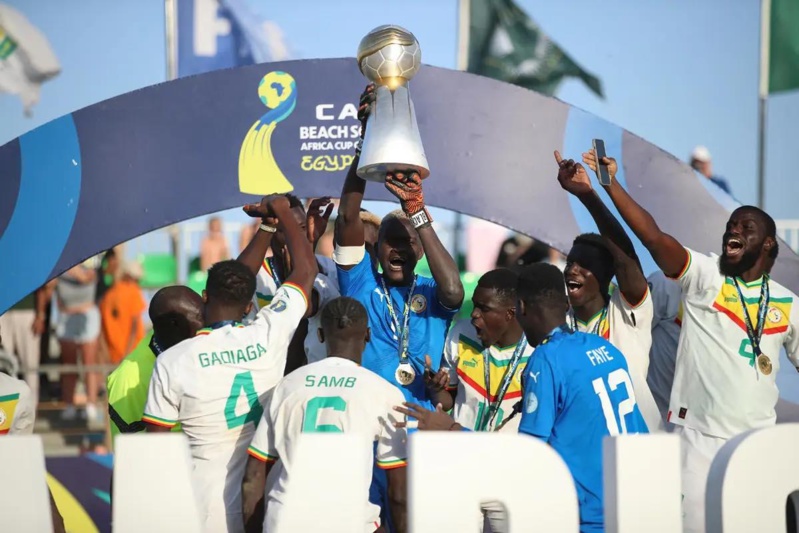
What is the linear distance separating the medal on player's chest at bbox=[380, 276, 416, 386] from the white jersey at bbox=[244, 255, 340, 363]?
1.32ft

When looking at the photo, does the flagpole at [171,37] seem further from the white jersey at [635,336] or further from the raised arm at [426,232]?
the white jersey at [635,336]

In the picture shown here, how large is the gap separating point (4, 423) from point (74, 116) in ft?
6.15

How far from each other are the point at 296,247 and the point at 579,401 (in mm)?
1745

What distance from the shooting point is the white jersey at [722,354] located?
541cm

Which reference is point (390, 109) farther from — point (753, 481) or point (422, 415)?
point (753, 481)

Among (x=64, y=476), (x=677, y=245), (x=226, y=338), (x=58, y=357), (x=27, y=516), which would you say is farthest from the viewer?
(x=58, y=357)

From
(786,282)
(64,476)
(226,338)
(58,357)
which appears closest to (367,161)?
(226,338)

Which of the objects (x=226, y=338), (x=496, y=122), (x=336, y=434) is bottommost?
(x=336, y=434)

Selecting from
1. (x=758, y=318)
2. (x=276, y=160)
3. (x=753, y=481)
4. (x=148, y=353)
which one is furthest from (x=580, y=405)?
(x=276, y=160)

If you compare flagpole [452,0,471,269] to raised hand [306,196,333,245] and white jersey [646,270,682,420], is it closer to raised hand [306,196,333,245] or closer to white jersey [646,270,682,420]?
raised hand [306,196,333,245]

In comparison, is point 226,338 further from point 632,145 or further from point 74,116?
point 632,145

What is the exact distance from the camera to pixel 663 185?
6.48 metres

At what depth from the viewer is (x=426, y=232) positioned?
534cm

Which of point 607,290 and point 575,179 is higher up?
point 575,179
